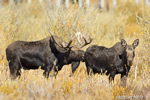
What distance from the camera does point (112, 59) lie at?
25.0 feet

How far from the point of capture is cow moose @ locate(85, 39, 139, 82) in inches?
277

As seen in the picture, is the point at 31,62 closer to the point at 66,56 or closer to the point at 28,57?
the point at 28,57

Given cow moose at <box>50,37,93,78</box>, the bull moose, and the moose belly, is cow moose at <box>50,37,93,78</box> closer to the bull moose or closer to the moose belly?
the bull moose

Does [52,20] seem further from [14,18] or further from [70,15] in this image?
[14,18]

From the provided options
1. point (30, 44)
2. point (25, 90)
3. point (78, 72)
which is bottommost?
point (78, 72)

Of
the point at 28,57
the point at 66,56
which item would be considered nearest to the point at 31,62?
the point at 28,57

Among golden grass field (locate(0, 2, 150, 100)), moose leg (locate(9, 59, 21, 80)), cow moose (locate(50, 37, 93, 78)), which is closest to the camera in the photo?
golden grass field (locate(0, 2, 150, 100))

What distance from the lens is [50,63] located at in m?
7.68

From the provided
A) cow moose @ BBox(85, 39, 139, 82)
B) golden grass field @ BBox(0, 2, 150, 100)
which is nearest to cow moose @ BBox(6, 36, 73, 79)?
golden grass field @ BBox(0, 2, 150, 100)

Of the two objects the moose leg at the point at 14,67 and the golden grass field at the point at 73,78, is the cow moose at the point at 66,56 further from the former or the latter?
the moose leg at the point at 14,67

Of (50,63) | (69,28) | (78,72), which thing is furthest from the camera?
(69,28)

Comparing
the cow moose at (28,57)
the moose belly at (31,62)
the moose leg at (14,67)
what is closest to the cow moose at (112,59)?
the cow moose at (28,57)

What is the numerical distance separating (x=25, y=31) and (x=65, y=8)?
474 cm

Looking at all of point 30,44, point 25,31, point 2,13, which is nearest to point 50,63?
point 30,44
